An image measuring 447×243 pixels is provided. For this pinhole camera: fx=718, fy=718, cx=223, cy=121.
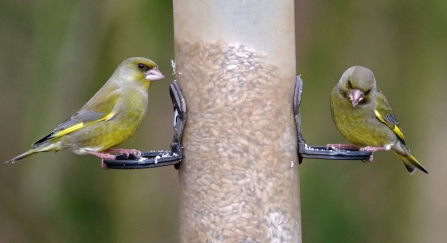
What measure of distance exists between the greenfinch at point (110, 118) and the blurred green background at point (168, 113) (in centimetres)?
127

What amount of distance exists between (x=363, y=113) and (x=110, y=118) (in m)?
→ 2.17

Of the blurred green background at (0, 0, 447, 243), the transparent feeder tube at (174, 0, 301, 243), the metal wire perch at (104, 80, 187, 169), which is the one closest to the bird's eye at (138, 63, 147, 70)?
the metal wire perch at (104, 80, 187, 169)

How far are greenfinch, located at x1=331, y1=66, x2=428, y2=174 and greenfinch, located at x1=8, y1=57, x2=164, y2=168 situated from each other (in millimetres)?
1555

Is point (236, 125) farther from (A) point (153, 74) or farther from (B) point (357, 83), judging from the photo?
(B) point (357, 83)

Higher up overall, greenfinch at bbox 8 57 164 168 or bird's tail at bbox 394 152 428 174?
greenfinch at bbox 8 57 164 168

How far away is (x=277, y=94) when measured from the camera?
197 inches

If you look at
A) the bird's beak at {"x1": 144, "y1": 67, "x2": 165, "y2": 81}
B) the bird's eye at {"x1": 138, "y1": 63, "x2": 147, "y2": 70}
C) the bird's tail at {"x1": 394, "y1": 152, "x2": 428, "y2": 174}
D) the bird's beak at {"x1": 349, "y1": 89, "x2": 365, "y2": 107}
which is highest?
the bird's eye at {"x1": 138, "y1": 63, "x2": 147, "y2": 70}

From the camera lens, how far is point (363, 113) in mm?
6219

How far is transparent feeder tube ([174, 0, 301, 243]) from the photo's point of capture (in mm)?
4871

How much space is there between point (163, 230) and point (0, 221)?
197 cm

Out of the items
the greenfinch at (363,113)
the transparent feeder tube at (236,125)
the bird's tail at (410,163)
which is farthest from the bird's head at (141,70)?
the bird's tail at (410,163)

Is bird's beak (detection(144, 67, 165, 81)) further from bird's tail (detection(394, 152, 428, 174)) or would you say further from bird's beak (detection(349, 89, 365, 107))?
bird's tail (detection(394, 152, 428, 174))

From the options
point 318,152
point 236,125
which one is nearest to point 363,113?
point 318,152

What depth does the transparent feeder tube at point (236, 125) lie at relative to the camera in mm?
4871
